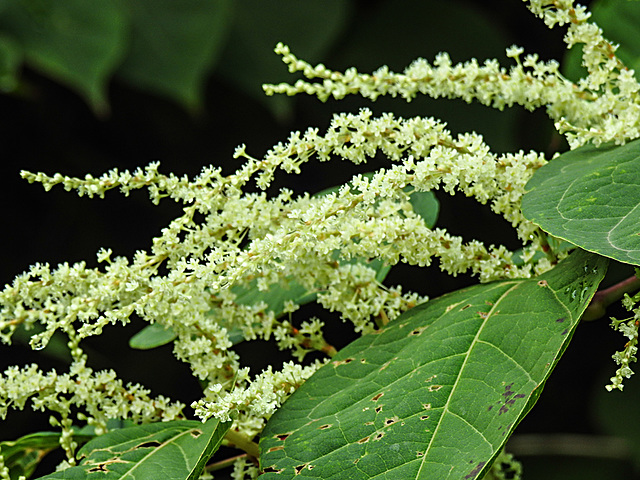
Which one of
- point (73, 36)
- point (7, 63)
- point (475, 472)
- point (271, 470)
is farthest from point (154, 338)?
point (73, 36)

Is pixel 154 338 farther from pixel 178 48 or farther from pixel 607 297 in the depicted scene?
pixel 178 48

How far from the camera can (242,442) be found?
2.41ft

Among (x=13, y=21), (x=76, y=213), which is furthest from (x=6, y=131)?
(x=13, y=21)

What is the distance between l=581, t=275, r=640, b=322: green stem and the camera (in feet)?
2.44

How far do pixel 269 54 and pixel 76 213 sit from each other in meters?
1.01

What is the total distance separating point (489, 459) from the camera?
53 cm

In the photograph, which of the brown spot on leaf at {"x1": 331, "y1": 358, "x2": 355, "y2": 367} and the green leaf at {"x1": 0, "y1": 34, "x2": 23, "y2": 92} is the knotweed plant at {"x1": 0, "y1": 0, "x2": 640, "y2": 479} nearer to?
the brown spot on leaf at {"x1": 331, "y1": 358, "x2": 355, "y2": 367}

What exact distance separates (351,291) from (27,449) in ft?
1.49

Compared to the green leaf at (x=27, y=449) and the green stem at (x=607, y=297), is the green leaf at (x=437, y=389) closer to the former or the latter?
the green stem at (x=607, y=297)

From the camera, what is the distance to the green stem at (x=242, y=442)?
28.3 inches

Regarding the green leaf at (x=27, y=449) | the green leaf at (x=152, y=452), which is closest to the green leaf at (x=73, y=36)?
the green leaf at (x=27, y=449)

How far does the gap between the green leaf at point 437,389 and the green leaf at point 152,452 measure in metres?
0.06

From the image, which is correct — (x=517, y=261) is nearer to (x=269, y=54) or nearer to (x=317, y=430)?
(x=317, y=430)

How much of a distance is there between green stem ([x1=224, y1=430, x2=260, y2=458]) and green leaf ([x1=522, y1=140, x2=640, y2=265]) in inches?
14.2
